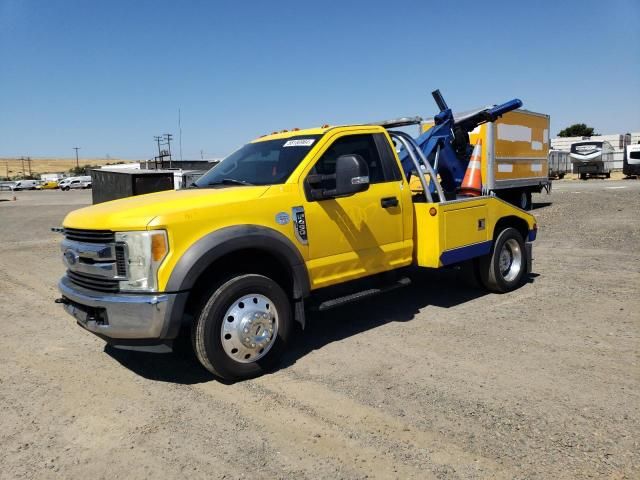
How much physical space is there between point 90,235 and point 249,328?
58.0 inches

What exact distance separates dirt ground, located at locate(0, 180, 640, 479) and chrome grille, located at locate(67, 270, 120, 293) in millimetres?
820

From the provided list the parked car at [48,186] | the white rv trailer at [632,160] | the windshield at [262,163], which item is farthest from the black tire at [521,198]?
the parked car at [48,186]

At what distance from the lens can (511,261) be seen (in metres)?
7.29

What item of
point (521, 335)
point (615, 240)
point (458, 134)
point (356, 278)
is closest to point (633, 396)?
point (521, 335)

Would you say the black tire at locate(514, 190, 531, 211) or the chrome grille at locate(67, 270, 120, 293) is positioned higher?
the black tire at locate(514, 190, 531, 211)

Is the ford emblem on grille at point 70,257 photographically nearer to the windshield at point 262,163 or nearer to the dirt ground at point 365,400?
the dirt ground at point 365,400

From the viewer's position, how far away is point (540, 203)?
20266 mm

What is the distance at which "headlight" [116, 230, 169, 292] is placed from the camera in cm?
399

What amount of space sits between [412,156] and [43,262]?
25.9ft

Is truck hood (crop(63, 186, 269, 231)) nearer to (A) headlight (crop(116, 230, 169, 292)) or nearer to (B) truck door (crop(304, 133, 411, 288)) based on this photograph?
(A) headlight (crop(116, 230, 169, 292))

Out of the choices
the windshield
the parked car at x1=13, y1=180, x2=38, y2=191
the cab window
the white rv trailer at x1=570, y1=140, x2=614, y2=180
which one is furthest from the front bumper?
the parked car at x1=13, y1=180, x2=38, y2=191

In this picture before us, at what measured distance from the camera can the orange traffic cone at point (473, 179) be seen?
7.20 m

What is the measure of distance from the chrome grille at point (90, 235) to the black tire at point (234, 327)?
893 mm

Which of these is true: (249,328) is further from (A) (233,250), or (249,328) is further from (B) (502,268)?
(B) (502,268)
